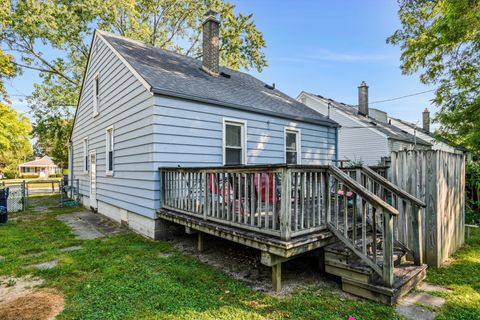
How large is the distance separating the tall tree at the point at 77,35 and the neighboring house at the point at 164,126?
8.17m

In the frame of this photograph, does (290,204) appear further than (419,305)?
Yes

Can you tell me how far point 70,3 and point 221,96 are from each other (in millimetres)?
15344

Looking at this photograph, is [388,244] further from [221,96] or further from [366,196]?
[221,96]

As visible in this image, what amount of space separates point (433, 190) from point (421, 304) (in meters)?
1.97

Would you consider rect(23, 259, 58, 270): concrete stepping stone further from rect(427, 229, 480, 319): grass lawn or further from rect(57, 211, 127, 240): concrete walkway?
rect(427, 229, 480, 319): grass lawn

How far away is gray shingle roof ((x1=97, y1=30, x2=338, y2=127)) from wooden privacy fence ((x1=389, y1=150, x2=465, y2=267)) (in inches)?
161

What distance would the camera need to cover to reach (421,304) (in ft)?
9.87

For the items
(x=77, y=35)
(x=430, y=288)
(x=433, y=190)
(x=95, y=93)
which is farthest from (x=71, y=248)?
(x=77, y=35)

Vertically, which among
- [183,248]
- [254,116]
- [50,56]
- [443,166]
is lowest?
[183,248]

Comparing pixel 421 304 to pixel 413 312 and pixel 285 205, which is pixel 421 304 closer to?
pixel 413 312

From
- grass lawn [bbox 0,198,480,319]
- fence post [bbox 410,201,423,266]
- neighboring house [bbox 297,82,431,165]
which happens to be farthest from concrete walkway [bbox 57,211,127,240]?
neighboring house [bbox 297,82,431,165]

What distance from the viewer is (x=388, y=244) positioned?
3.01 m

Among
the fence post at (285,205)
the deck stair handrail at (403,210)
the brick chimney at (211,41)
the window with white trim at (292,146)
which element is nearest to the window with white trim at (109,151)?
the brick chimney at (211,41)

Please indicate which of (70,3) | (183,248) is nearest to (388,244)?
(183,248)
